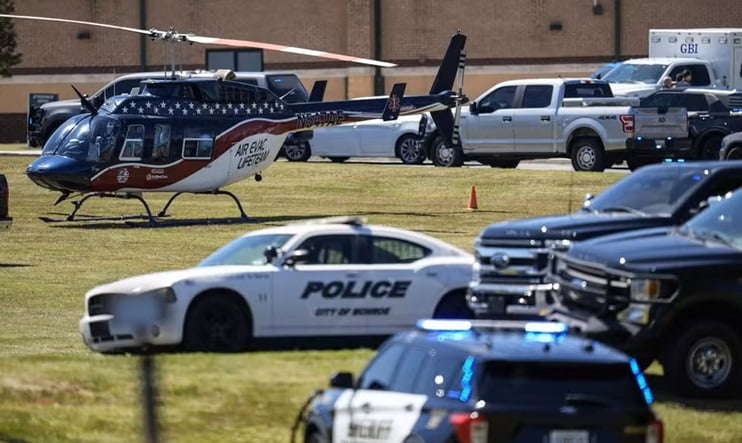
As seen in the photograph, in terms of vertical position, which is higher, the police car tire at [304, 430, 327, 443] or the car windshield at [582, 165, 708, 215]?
the car windshield at [582, 165, 708, 215]

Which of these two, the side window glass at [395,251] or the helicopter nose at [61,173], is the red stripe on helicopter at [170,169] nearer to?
the helicopter nose at [61,173]

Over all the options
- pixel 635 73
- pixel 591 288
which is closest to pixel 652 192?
pixel 591 288

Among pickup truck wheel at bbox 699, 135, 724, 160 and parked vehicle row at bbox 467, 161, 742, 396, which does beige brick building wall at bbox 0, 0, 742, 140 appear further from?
parked vehicle row at bbox 467, 161, 742, 396

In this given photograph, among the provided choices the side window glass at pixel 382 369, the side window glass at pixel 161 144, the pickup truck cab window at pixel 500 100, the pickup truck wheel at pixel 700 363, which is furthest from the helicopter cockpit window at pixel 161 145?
the side window glass at pixel 382 369

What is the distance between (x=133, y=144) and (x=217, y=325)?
1588cm

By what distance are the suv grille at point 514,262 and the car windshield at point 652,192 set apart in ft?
4.12

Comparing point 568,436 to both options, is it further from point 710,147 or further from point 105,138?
point 710,147

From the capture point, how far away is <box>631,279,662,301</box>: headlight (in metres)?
12.7

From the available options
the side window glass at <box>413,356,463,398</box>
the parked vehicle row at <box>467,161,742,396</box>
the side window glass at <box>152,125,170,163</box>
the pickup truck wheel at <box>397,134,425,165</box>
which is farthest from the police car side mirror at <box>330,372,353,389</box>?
the pickup truck wheel at <box>397,134,425,165</box>

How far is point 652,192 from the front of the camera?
15.8 metres

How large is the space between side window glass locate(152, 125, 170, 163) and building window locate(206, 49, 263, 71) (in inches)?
1101

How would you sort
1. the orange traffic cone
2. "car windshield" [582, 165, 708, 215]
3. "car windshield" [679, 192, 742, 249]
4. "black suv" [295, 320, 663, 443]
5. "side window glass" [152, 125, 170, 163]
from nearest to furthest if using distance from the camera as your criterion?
"black suv" [295, 320, 663, 443], "car windshield" [679, 192, 742, 249], "car windshield" [582, 165, 708, 215], "side window glass" [152, 125, 170, 163], the orange traffic cone

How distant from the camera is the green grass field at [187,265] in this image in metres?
11.5

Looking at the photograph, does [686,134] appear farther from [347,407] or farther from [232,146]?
[347,407]
